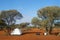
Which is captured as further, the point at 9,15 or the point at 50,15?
the point at 9,15

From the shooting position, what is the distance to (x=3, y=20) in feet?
183

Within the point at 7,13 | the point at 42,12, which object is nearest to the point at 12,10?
the point at 7,13

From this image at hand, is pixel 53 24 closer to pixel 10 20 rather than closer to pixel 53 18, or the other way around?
pixel 53 18

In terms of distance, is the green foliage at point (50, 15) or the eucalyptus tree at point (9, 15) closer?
the green foliage at point (50, 15)

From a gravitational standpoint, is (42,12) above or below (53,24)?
above

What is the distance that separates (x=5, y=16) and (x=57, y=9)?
22.9 metres

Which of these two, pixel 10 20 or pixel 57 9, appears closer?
pixel 57 9

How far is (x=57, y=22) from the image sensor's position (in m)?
37.9

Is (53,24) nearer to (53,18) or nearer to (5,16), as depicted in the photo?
(53,18)

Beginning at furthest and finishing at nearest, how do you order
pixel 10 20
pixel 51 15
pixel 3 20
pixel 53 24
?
1. pixel 3 20
2. pixel 10 20
3. pixel 53 24
4. pixel 51 15

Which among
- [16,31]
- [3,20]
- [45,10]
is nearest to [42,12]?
[45,10]

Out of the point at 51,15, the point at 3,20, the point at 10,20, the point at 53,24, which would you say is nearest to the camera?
the point at 51,15

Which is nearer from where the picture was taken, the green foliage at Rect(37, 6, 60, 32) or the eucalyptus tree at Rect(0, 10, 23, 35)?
the green foliage at Rect(37, 6, 60, 32)

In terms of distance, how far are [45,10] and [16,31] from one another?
7.66m
